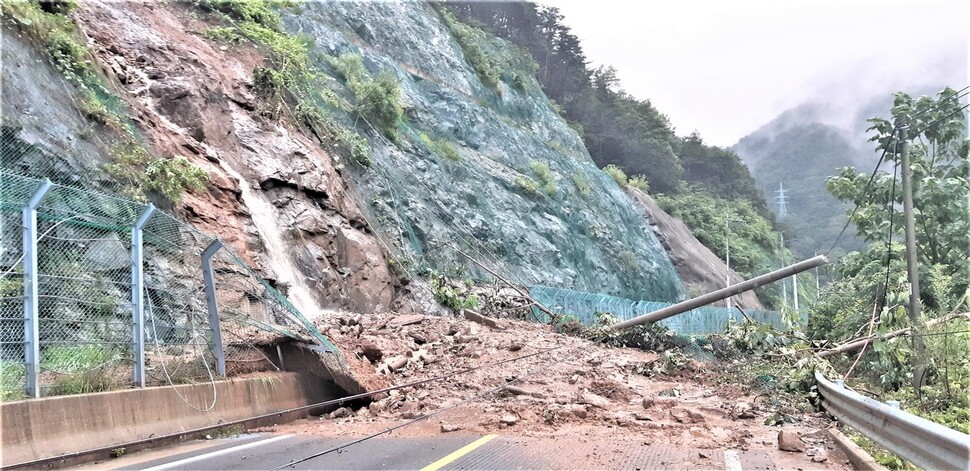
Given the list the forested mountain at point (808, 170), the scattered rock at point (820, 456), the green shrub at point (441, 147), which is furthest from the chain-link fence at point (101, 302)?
the forested mountain at point (808, 170)

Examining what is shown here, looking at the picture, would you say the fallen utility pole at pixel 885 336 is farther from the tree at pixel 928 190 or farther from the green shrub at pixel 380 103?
the green shrub at pixel 380 103

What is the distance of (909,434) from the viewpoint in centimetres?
446

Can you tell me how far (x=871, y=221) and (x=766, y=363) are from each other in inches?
370

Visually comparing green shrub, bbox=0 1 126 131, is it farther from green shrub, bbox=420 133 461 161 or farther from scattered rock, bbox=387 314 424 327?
green shrub, bbox=420 133 461 161

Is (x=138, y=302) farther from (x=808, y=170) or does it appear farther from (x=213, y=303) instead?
(x=808, y=170)

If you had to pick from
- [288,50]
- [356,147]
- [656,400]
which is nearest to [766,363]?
[656,400]

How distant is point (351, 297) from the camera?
681 inches

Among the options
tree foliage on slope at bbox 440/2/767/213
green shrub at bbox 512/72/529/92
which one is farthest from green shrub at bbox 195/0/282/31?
tree foliage on slope at bbox 440/2/767/213

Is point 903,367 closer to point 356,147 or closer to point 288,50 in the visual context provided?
point 356,147

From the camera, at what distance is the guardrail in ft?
11.9

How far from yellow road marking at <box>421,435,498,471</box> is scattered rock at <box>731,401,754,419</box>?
12.1 ft

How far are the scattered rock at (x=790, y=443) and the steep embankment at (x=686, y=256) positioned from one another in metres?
41.5

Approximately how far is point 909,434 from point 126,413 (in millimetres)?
A: 6933

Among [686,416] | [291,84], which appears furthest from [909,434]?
[291,84]
